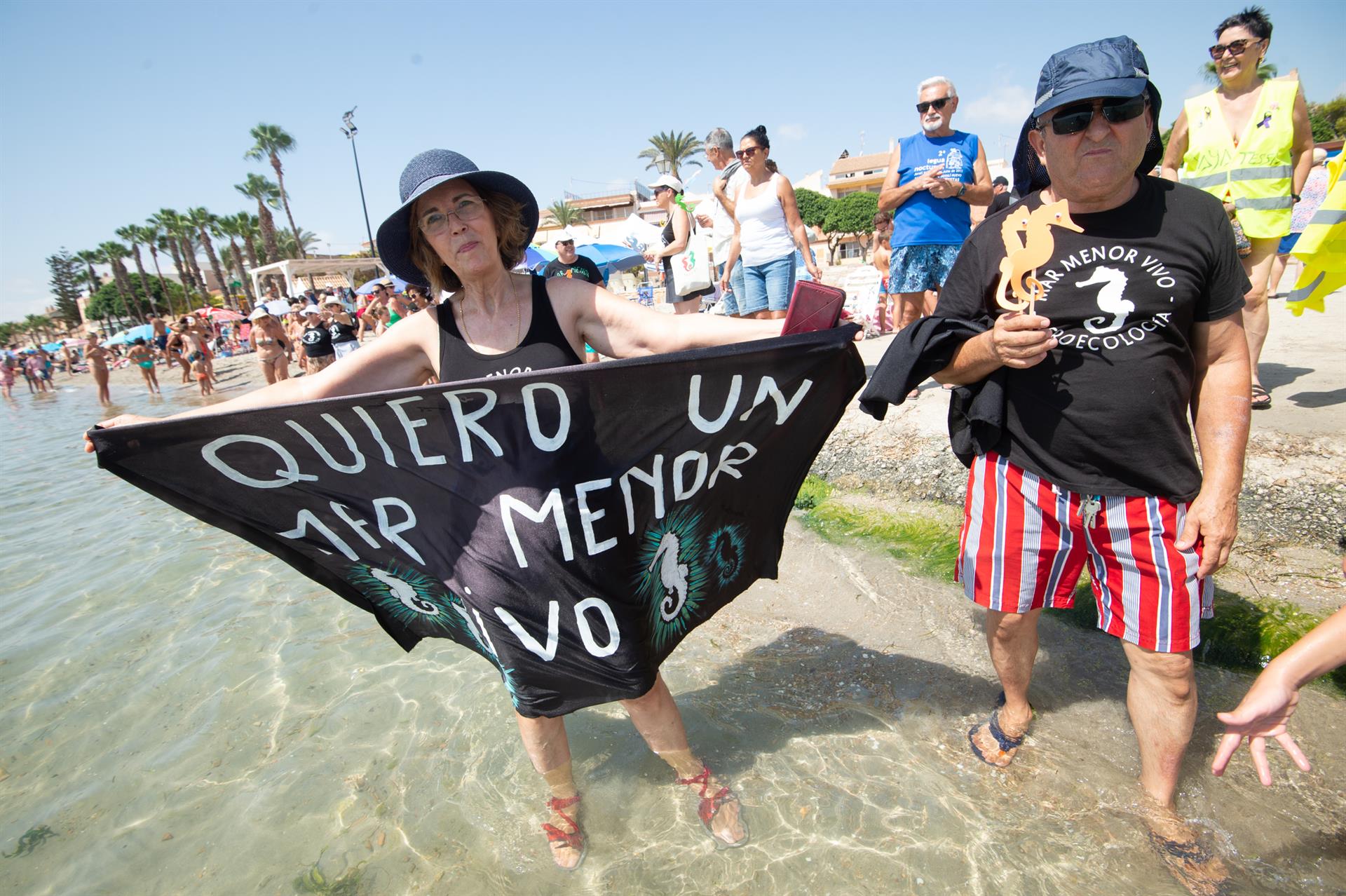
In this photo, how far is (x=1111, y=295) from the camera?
177 centimetres

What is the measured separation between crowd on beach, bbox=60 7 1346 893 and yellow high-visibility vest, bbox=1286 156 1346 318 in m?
0.05

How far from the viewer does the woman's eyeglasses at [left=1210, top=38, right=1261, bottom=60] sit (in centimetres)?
350

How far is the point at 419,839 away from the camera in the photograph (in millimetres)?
2592

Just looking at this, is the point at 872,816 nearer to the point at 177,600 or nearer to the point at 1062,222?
the point at 1062,222

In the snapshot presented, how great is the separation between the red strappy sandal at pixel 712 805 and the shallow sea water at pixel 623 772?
0.17ft

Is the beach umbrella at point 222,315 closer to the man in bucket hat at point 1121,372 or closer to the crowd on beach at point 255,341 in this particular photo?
the crowd on beach at point 255,341

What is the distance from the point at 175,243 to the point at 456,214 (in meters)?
87.6

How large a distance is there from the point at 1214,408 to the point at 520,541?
1.99 meters

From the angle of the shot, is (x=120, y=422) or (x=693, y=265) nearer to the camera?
(x=120, y=422)

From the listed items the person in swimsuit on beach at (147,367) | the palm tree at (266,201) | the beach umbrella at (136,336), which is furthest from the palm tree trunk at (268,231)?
the person in swimsuit on beach at (147,367)

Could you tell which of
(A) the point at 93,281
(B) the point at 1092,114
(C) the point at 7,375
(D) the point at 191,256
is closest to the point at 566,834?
(B) the point at 1092,114

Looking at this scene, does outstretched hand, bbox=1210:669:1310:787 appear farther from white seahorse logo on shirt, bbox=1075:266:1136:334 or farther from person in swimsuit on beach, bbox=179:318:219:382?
person in swimsuit on beach, bbox=179:318:219:382

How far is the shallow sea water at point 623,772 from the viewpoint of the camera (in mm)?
2189

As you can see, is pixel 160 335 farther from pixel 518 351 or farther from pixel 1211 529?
pixel 1211 529
